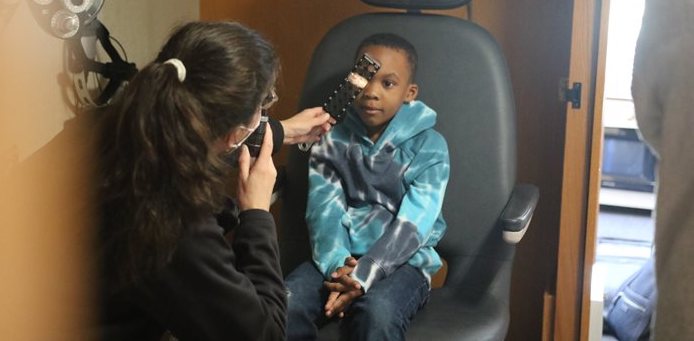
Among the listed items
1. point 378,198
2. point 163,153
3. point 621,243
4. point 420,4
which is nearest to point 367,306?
point 378,198

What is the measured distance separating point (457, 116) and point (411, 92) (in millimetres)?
104

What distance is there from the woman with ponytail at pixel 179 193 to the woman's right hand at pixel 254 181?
0.11 metres

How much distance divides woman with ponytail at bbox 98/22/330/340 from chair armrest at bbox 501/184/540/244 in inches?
19.1

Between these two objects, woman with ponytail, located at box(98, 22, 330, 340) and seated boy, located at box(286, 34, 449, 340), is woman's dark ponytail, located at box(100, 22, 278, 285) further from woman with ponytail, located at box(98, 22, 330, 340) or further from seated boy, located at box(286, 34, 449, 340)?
seated boy, located at box(286, 34, 449, 340)

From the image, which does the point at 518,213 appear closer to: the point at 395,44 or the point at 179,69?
the point at 395,44

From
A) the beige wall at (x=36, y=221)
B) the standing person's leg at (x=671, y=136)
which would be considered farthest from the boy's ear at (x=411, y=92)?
the standing person's leg at (x=671, y=136)

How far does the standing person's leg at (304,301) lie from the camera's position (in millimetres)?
1441

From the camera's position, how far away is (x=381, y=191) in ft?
5.45

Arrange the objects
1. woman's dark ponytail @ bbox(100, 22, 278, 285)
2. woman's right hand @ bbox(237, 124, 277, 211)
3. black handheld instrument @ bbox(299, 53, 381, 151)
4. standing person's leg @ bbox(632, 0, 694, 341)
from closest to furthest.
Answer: standing person's leg @ bbox(632, 0, 694, 341)
woman's dark ponytail @ bbox(100, 22, 278, 285)
woman's right hand @ bbox(237, 124, 277, 211)
black handheld instrument @ bbox(299, 53, 381, 151)

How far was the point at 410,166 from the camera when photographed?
1.67 meters

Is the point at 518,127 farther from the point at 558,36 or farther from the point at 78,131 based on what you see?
the point at 78,131

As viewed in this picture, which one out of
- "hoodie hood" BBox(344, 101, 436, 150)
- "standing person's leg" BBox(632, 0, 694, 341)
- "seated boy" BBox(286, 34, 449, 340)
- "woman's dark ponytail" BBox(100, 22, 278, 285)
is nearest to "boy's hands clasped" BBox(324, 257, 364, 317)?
"seated boy" BBox(286, 34, 449, 340)

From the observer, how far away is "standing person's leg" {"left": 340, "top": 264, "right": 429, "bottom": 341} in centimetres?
141

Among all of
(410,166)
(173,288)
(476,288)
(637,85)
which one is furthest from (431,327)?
(637,85)
